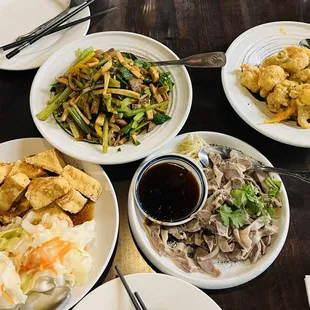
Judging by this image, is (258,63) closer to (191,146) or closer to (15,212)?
(191,146)

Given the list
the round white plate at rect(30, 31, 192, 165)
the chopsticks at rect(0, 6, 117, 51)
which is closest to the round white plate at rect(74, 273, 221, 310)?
the round white plate at rect(30, 31, 192, 165)

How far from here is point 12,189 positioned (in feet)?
5.40

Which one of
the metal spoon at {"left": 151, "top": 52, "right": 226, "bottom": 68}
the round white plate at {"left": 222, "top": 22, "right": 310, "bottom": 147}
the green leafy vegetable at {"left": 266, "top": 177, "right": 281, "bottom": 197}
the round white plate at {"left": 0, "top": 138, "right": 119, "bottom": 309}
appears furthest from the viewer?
the metal spoon at {"left": 151, "top": 52, "right": 226, "bottom": 68}

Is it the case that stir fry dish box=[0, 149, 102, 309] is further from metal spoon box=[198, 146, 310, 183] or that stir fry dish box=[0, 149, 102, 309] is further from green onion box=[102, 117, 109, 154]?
metal spoon box=[198, 146, 310, 183]

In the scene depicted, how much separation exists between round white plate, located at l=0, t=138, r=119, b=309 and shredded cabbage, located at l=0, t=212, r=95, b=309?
0.11ft

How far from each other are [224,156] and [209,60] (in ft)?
1.51

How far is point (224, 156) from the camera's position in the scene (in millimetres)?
1863

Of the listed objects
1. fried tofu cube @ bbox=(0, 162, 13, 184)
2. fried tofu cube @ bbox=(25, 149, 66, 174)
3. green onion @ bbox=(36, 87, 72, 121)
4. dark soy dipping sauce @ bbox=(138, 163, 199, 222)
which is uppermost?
green onion @ bbox=(36, 87, 72, 121)

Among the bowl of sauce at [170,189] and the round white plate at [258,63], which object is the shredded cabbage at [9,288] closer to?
the bowl of sauce at [170,189]

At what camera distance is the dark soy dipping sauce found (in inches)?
66.1

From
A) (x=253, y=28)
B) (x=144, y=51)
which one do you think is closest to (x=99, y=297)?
(x=144, y=51)

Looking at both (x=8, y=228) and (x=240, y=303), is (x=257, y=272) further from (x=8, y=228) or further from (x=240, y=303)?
(x=8, y=228)

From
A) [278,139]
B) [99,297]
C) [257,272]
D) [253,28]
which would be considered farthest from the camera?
[253,28]

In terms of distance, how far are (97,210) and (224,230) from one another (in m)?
0.49
